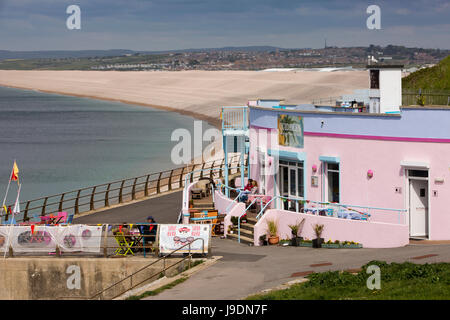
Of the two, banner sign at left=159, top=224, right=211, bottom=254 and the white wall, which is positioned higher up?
the white wall

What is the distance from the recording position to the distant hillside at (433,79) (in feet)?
169

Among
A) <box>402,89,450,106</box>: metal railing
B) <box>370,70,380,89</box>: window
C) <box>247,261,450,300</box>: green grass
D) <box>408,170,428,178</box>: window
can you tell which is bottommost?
<box>247,261,450,300</box>: green grass

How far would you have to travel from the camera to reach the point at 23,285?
20328mm

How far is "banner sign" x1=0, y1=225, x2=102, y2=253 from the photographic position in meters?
20.5

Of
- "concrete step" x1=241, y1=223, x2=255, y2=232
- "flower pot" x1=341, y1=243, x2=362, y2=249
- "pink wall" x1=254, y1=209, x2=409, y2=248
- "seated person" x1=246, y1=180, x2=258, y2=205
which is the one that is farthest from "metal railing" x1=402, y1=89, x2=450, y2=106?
"flower pot" x1=341, y1=243, x2=362, y2=249

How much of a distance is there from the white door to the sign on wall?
426 centimetres

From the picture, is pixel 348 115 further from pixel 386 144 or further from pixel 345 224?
pixel 345 224

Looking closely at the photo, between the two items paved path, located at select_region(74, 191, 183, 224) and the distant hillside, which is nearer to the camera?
paved path, located at select_region(74, 191, 183, 224)

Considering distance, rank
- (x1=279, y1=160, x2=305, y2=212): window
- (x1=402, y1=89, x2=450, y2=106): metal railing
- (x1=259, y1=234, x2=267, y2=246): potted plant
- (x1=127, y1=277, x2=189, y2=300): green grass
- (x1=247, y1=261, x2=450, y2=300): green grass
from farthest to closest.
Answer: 1. (x1=402, y1=89, x2=450, y2=106): metal railing
2. (x1=279, y1=160, x2=305, y2=212): window
3. (x1=259, y1=234, x2=267, y2=246): potted plant
4. (x1=127, y1=277, x2=189, y2=300): green grass
5. (x1=247, y1=261, x2=450, y2=300): green grass

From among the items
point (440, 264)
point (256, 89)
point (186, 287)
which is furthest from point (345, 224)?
point (256, 89)

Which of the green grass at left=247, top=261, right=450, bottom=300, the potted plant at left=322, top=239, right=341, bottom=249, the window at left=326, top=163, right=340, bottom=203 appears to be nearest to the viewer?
the green grass at left=247, top=261, right=450, bottom=300

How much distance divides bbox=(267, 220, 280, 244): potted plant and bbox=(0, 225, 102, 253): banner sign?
5319 mm

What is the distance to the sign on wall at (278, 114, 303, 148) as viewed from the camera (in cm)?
2461

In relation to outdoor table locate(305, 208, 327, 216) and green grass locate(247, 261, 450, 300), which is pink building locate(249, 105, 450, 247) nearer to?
outdoor table locate(305, 208, 327, 216)
